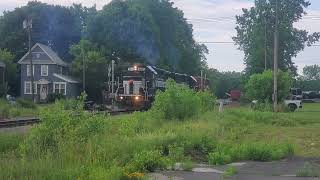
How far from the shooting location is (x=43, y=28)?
101 m

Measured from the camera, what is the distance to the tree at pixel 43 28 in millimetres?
95000

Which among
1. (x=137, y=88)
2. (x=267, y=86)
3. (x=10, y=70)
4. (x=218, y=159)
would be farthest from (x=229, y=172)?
(x=10, y=70)

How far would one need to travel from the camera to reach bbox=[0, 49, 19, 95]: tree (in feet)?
274

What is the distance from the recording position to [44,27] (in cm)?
10069

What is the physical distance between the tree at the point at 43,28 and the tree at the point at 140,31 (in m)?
9.11

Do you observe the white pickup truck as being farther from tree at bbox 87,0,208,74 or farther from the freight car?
tree at bbox 87,0,208,74

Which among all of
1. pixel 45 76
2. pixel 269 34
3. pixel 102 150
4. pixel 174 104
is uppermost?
pixel 269 34

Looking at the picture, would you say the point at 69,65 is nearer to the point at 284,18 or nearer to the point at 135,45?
the point at 135,45

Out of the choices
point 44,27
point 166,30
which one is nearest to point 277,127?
point 166,30

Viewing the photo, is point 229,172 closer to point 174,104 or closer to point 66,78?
point 174,104

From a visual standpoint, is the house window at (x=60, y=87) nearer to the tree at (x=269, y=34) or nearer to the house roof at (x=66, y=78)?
the house roof at (x=66, y=78)

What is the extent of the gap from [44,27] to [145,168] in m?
90.3

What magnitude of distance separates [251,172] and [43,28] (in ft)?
295

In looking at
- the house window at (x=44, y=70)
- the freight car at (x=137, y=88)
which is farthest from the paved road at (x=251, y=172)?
the house window at (x=44, y=70)
